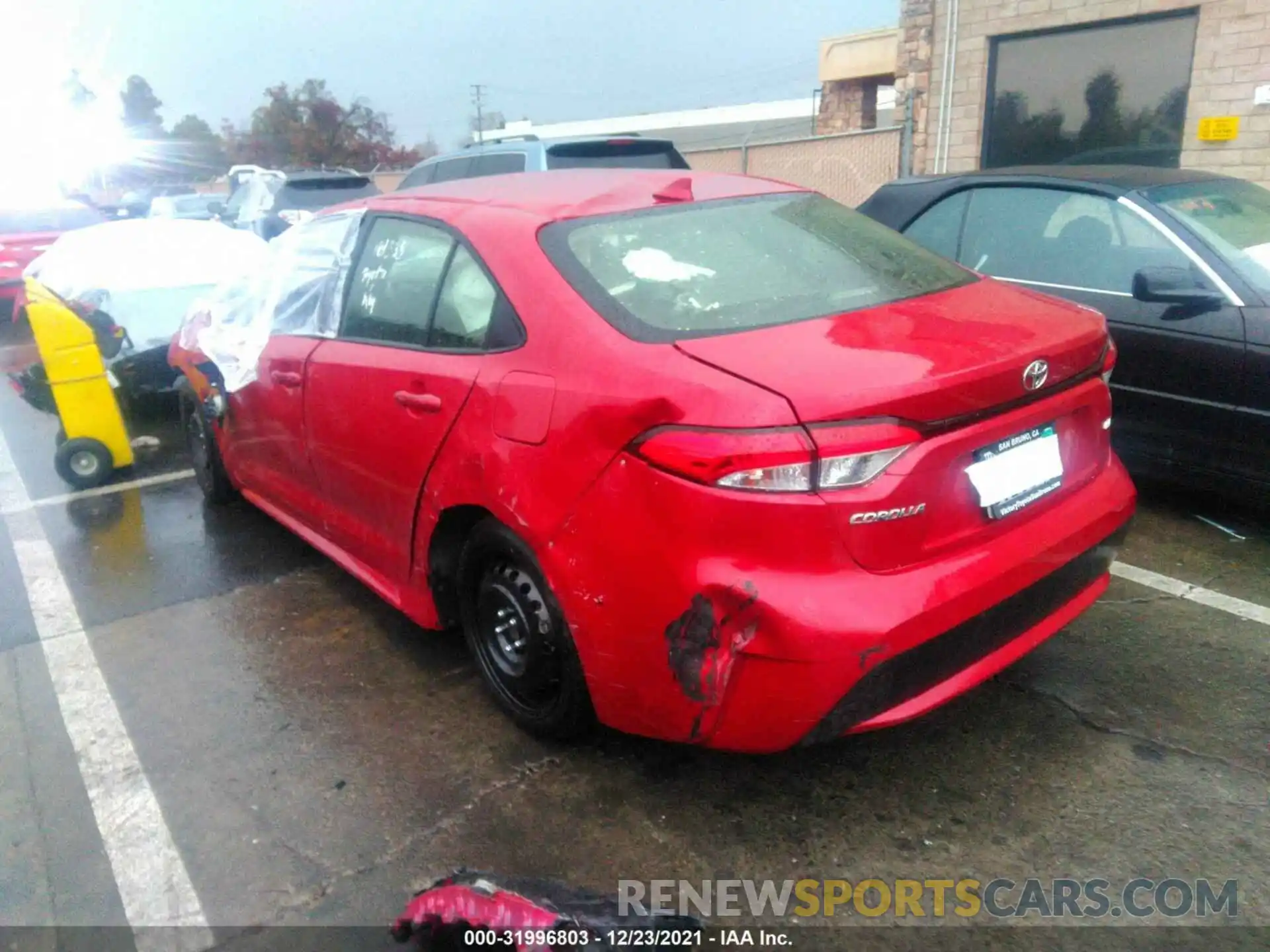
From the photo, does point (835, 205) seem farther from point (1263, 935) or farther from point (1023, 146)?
point (1023, 146)

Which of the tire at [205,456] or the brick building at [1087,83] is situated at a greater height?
the brick building at [1087,83]

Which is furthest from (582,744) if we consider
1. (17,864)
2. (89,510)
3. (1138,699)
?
(89,510)

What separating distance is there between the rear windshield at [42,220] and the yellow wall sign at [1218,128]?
537 inches

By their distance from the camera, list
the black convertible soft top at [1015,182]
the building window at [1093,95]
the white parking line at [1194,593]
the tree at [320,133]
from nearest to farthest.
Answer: the white parking line at [1194,593], the black convertible soft top at [1015,182], the building window at [1093,95], the tree at [320,133]

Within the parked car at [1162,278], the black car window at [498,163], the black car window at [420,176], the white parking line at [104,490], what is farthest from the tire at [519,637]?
the black car window at [420,176]

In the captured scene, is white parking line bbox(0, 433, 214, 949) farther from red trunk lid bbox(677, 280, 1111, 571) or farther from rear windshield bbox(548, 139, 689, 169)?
rear windshield bbox(548, 139, 689, 169)

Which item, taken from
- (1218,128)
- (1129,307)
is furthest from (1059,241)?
(1218,128)

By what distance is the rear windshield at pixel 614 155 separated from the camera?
8.40 meters

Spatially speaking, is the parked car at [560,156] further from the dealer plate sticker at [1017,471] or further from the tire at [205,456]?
the dealer plate sticker at [1017,471]

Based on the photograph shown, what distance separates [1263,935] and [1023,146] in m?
10.6

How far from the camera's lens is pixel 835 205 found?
357 cm

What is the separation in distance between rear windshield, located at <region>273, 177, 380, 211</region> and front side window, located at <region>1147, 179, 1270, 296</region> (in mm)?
11767

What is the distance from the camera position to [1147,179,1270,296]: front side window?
162 inches

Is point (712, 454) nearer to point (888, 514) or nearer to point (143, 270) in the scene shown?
point (888, 514)
